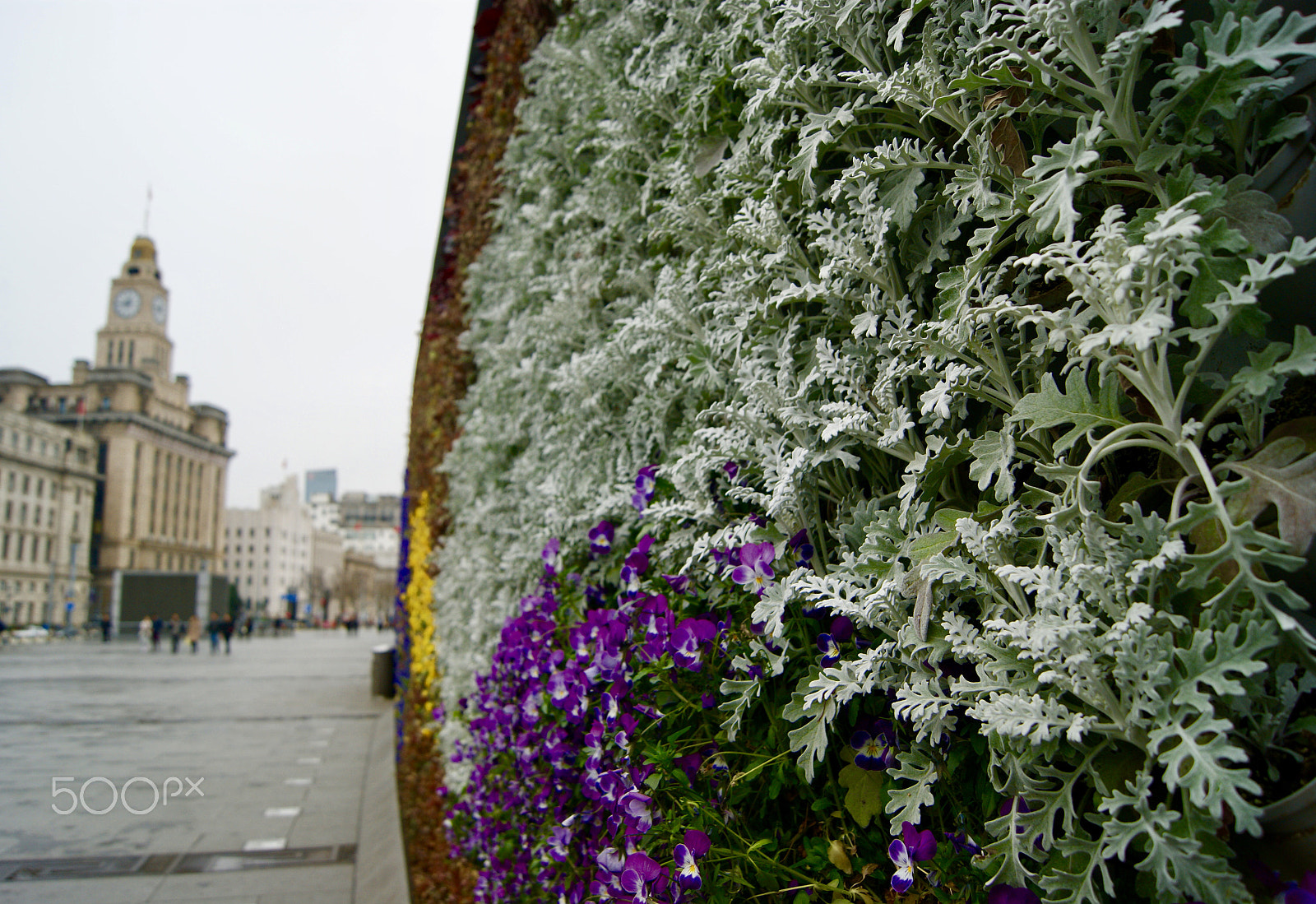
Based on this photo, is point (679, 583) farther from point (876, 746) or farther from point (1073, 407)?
point (1073, 407)

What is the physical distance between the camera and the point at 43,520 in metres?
70.2

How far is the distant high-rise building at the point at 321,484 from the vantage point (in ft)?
579

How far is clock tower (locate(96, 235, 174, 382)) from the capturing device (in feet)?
353

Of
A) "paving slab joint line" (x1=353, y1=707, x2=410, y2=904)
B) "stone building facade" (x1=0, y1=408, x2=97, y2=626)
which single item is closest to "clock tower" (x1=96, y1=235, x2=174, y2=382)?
"stone building facade" (x1=0, y1=408, x2=97, y2=626)

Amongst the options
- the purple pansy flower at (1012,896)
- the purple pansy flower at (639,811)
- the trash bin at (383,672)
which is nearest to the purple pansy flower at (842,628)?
the purple pansy flower at (1012,896)

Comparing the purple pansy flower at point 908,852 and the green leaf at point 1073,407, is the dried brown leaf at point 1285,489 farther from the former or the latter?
the purple pansy flower at point 908,852

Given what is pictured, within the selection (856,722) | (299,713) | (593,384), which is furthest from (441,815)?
(299,713)

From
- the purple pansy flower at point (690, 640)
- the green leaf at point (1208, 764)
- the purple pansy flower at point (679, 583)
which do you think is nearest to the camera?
the green leaf at point (1208, 764)

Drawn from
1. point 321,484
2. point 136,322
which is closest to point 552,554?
point 136,322

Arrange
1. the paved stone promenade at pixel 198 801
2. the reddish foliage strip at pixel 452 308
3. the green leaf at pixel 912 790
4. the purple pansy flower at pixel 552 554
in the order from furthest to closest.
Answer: the paved stone promenade at pixel 198 801 < the reddish foliage strip at pixel 452 308 < the purple pansy flower at pixel 552 554 < the green leaf at pixel 912 790

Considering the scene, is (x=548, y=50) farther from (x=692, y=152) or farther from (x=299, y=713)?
(x=299, y=713)

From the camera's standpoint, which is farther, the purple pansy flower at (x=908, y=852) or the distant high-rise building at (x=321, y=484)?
the distant high-rise building at (x=321, y=484)

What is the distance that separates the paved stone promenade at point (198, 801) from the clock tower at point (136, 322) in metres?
113

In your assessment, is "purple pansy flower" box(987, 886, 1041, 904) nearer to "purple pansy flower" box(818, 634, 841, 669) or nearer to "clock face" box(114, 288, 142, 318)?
"purple pansy flower" box(818, 634, 841, 669)
